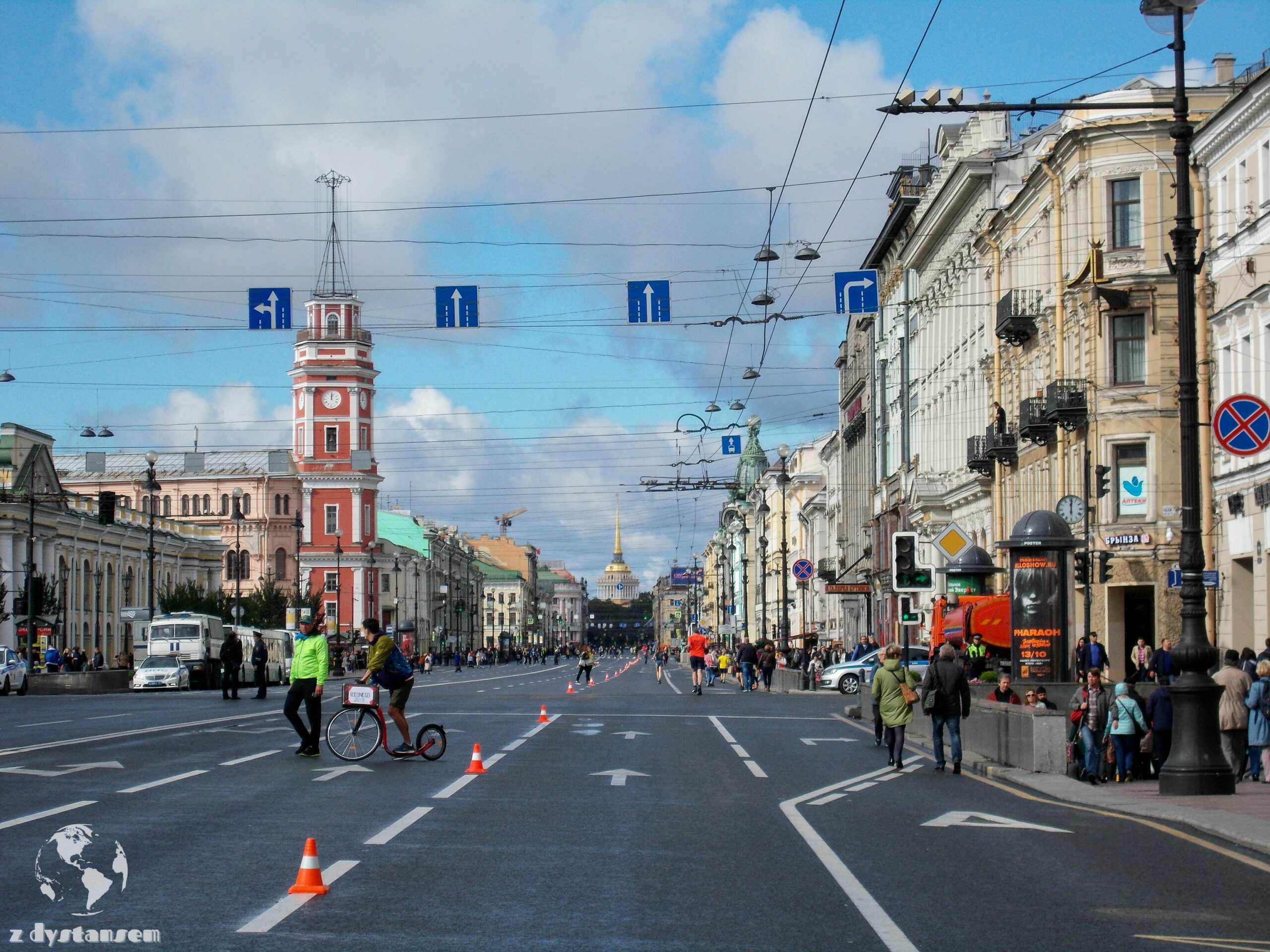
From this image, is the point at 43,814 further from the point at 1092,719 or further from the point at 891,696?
the point at 1092,719

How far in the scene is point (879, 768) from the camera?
2209cm

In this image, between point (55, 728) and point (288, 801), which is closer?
point (288, 801)

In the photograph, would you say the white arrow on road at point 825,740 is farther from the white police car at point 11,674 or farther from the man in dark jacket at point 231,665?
the white police car at point 11,674

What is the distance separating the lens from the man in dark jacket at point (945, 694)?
22.1 m

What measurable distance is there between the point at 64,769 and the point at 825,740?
42.6ft

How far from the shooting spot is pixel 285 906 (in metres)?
9.84

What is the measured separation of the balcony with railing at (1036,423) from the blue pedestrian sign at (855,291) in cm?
1422

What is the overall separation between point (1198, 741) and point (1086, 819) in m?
2.65

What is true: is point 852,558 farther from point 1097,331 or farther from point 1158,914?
point 1158,914

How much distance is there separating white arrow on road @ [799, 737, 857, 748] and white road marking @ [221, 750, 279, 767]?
341 inches

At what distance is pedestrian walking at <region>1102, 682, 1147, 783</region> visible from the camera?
20.8 meters

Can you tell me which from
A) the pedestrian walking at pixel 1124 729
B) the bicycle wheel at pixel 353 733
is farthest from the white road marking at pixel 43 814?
the pedestrian walking at pixel 1124 729

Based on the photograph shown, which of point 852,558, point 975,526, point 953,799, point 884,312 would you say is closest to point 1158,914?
point 953,799

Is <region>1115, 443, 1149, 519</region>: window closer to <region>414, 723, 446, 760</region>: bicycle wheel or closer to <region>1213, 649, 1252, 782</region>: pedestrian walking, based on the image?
<region>1213, 649, 1252, 782</region>: pedestrian walking
